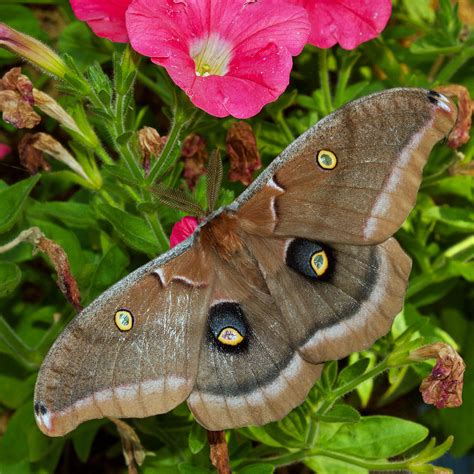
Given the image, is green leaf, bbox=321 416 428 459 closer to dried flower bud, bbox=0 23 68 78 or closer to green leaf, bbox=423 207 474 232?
green leaf, bbox=423 207 474 232

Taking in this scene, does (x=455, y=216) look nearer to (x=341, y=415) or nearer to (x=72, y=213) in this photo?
(x=341, y=415)

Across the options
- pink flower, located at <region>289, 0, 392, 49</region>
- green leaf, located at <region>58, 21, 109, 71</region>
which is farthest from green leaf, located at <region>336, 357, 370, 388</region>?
green leaf, located at <region>58, 21, 109, 71</region>

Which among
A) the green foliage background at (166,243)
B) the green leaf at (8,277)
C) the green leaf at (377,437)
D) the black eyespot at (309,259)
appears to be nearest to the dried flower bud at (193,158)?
the green foliage background at (166,243)

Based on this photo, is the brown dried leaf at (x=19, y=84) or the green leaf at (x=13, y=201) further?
the green leaf at (x=13, y=201)

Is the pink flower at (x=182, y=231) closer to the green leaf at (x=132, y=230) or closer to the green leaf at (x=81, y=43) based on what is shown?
the green leaf at (x=132, y=230)

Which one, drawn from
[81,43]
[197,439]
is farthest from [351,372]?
[81,43]
